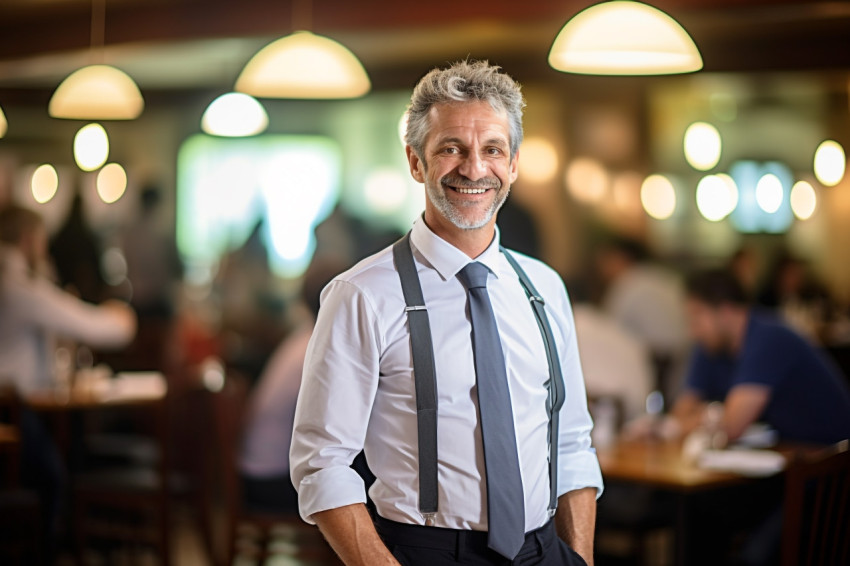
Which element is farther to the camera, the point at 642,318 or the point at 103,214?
the point at 103,214

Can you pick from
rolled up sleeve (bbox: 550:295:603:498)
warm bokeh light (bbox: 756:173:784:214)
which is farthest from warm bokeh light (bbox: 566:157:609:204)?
rolled up sleeve (bbox: 550:295:603:498)

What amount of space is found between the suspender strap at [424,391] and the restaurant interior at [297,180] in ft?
9.35

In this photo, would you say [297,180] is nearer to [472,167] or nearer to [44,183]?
[44,183]

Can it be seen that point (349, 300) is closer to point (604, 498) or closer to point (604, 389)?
point (604, 498)

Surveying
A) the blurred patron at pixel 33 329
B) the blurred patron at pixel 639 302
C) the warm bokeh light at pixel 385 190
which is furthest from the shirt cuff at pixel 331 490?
the warm bokeh light at pixel 385 190

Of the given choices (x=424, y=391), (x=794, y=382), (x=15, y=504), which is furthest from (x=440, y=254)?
(x=15, y=504)

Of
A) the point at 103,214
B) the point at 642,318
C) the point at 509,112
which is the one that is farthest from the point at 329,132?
the point at 509,112

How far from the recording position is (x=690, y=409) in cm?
468

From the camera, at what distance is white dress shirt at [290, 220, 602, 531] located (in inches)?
76.7

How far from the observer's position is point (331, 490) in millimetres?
1904

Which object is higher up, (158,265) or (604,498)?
(158,265)

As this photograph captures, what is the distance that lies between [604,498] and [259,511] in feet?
4.91

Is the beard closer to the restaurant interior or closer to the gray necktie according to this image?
the gray necktie

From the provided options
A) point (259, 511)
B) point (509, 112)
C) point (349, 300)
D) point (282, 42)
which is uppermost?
point (282, 42)
